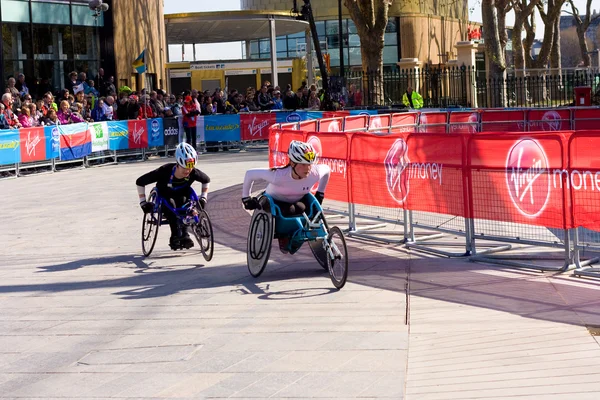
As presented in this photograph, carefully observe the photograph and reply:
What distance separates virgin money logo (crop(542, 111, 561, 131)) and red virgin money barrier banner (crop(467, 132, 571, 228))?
1324 cm

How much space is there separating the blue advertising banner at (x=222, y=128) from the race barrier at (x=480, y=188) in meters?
19.3

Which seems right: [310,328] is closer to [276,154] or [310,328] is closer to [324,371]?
[324,371]

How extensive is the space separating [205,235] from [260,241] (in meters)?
1.60

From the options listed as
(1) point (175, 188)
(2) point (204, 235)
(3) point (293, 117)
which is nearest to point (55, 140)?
(3) point (293, 117)

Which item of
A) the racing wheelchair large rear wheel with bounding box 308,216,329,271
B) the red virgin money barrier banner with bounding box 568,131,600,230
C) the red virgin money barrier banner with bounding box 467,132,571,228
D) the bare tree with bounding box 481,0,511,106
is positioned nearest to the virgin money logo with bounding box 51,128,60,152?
the racing wheelchair large rear wheel with bounding box 308,216,329,271

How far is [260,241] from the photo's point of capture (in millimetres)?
11352

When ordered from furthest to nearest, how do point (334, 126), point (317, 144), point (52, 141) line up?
point (52, 141) < point (334, 126) < point (317, 144)

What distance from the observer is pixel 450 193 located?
12.2m

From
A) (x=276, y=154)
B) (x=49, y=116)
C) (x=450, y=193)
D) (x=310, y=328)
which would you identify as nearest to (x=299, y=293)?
(x=310, y=328)

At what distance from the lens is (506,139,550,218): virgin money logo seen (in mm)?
10781

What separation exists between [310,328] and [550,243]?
147 inches

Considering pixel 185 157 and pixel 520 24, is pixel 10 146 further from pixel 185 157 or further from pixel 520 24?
pixel 520 24

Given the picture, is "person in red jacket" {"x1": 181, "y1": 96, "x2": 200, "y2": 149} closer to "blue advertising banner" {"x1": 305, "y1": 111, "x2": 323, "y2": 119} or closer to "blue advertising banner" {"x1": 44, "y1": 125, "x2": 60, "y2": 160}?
"blue advertising banner" {"x1": 305, "y1": 111, "x2": 323, "y2": 119}

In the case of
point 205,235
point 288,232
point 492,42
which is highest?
point 492,42
